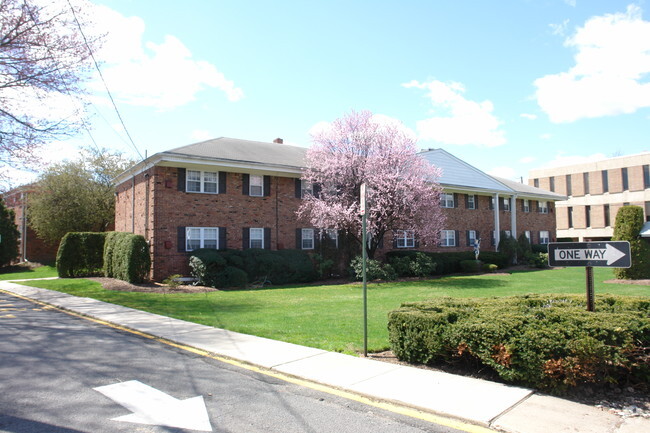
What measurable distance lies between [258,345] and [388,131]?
15.8 metres

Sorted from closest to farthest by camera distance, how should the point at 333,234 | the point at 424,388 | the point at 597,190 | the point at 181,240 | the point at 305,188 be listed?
the point at 424,388
the point at 181,240
the point at 305,188
the point at 333,234
the point at 597,190

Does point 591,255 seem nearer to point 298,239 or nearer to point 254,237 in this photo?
point 254,237

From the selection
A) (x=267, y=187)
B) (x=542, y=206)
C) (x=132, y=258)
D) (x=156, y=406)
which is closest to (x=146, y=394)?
(x=156, y=406)

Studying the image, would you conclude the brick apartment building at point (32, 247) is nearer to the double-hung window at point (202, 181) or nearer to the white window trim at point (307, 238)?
the double-hung window at point (202, 181)

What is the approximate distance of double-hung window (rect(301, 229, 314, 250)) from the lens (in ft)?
75.8

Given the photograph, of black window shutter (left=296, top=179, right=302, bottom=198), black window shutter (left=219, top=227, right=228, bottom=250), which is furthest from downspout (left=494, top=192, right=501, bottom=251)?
black window shutter (left=219, top=227, right=228, bottom=250)

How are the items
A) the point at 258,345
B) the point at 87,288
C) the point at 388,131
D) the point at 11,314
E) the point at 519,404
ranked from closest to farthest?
the point at 519,404 < the point at 258,345 < the point at 11,314 < the point at 87,288 < the point at 388,131

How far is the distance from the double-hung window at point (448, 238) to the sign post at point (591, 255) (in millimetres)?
24369

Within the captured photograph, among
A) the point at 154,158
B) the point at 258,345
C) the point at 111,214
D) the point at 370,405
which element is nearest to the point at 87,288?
the point at 154,158

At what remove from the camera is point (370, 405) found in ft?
15.8

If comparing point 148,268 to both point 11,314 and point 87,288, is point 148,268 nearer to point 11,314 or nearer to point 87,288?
point 87,288

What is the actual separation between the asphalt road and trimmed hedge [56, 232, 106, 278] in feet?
53.6

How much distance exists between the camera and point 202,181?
20516 millimetres

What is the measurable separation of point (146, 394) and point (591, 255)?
5.73 meters
